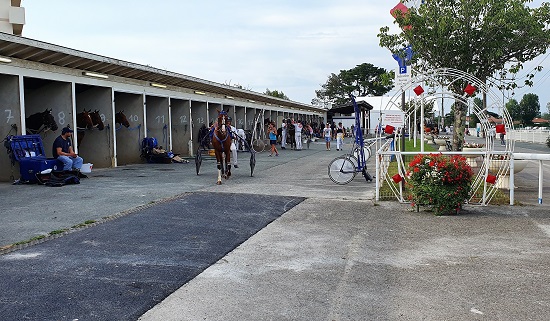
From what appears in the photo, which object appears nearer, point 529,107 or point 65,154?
point 65,154

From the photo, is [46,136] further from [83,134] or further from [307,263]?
[307,263]

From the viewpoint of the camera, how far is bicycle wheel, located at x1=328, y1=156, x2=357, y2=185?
13.9 m

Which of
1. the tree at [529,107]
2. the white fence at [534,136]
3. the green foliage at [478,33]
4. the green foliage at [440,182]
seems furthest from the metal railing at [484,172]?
the tree at [529,107]

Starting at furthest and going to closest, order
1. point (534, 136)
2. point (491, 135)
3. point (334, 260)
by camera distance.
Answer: point (534, 136) → point (491, 135) → point (334, 260)

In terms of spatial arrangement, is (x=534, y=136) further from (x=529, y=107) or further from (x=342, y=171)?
(x=529, y=107)

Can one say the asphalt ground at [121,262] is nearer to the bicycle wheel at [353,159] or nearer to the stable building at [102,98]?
the bicycle wheel at [353,159]

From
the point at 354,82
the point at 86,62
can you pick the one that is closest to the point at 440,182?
the point at 86,62

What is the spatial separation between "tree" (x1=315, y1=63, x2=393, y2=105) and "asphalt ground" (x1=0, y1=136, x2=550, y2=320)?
82393 millimetres

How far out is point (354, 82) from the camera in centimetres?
9788

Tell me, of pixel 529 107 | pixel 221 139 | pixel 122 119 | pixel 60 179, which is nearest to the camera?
pixel 60 179

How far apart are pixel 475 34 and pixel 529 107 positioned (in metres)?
92.3

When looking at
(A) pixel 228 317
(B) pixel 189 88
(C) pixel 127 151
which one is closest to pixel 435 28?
(A) pixel 228 317

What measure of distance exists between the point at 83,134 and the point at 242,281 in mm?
14778

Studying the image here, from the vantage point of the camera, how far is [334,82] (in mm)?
103062
